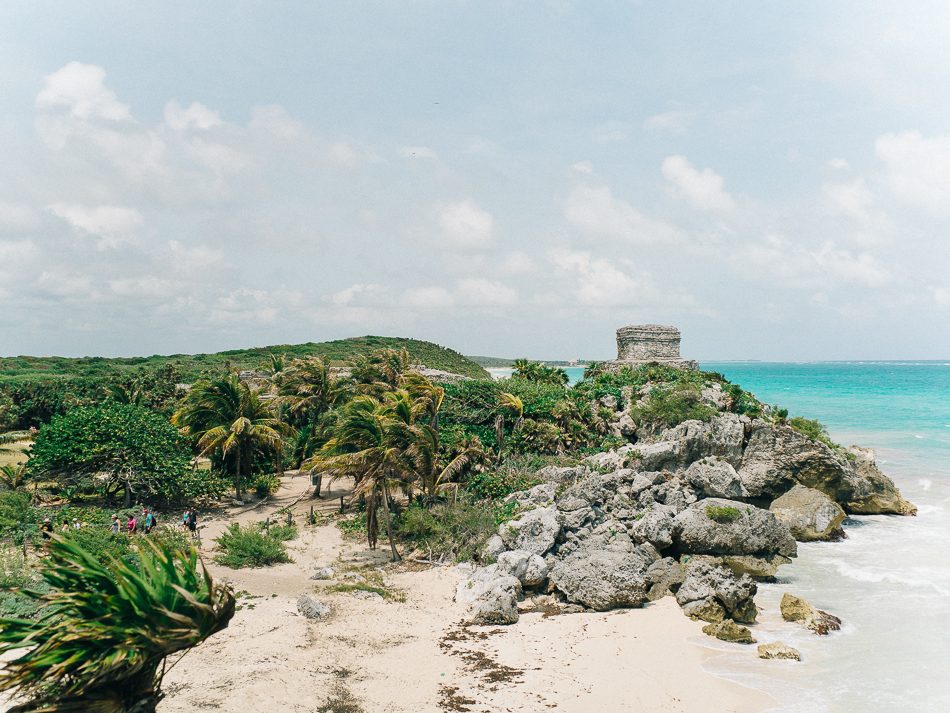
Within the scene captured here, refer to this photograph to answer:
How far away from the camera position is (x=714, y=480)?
22094 millimetres

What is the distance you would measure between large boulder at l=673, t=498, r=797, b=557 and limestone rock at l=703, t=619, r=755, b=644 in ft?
15.3

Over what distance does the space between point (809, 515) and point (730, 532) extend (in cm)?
606

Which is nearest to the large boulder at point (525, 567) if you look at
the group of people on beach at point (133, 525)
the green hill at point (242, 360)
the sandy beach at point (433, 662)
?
the sandy beach at point (433, 662)

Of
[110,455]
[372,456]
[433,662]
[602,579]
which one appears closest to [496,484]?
[372,456]

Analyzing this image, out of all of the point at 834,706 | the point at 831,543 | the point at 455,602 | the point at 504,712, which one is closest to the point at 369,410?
the point at 455,602

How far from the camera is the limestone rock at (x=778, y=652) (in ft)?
40.1

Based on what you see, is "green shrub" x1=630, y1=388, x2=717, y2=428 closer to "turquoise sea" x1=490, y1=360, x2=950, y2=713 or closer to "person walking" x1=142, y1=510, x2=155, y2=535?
"turquoise sea" x1=490, y1=360, x2=950, y2=713

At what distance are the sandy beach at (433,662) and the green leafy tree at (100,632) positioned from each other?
3.62 m

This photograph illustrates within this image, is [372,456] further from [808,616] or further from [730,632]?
[808,616]

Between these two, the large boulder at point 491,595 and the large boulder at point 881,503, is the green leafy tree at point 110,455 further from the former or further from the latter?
the large boulder at point 881,503

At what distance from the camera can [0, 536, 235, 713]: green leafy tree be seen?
232 inches

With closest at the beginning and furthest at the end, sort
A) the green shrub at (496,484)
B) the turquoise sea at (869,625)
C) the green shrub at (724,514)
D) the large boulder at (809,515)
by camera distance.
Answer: the turquoise sea at (869,625)
the green shrub at (724,514)
the large boulder at (809,515)
the green shrub at (496,484)

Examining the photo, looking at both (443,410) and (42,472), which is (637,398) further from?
(42,472)

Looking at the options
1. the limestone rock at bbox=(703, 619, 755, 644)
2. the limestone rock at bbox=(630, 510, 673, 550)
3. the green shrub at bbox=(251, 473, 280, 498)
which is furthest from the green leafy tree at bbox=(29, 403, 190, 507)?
the limestone rock at bbox=(703, 619, 755, 644)
